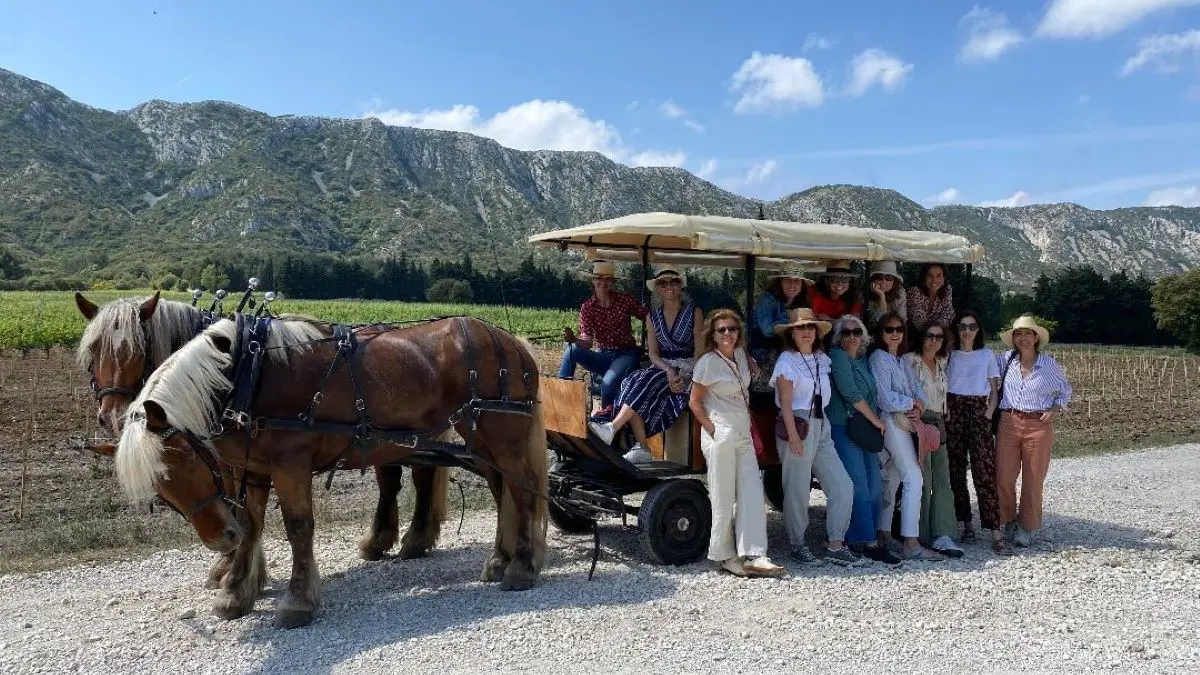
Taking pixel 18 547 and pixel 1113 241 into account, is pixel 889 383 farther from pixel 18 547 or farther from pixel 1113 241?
pixel 1113 241

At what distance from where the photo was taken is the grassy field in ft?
21.9

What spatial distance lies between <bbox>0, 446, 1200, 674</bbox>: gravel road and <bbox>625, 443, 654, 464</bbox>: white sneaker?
30.0 inches

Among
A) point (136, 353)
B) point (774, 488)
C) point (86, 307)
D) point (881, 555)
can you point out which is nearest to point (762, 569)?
point (881, 555)

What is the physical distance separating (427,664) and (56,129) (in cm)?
13619

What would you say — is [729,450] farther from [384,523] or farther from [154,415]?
[154,415]

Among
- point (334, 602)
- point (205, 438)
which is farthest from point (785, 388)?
point (205, 438)

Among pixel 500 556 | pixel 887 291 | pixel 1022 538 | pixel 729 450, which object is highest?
pixel 887 291

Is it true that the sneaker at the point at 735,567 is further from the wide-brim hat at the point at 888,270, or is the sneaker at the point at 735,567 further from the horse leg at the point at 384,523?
the wide-brim hat at the point at 888,270

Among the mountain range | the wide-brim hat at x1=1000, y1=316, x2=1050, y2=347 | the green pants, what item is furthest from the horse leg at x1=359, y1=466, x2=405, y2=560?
the mountain range

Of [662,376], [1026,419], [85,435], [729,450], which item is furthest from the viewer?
[85,435]

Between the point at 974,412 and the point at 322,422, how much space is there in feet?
17.3

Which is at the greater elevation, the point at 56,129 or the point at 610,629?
the point at 56,129

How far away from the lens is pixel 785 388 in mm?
5918

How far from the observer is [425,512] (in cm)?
622
